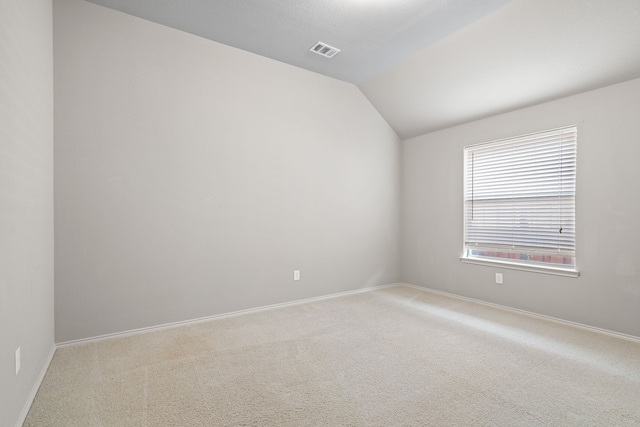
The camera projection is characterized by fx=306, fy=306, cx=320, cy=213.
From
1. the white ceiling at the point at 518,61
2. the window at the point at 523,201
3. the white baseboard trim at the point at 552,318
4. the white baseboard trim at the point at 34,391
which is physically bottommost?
the white baseboard trim at the point at 552,318

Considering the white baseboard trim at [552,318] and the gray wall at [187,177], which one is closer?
the gray wall at [187,177]

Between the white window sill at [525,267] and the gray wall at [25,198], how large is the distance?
4.21 metres

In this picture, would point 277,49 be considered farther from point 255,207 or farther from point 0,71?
point 0,71

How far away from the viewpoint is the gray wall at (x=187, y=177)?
8.41 ft

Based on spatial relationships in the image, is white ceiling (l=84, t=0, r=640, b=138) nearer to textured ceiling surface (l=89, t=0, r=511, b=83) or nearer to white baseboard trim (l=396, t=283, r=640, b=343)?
textured ceiling surface (l=89, t=0, r=511, b=83)

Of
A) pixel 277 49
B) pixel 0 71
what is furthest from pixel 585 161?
pixel 0 71

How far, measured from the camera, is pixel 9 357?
1.47m

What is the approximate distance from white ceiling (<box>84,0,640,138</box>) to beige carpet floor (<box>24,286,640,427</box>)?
8.03 feet

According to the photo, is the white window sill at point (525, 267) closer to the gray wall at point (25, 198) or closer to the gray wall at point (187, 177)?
the gray wall at point (187, 177)

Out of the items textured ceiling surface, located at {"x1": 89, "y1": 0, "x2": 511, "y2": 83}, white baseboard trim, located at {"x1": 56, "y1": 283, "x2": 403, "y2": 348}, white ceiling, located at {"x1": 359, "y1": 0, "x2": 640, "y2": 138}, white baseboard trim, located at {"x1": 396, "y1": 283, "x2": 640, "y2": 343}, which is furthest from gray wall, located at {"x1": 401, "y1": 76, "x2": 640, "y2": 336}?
white baseboard trim, located at {"x1": 56, "y1": 283, "x2": 403, "y2": 348}

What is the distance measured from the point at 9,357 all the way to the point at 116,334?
1.32 m

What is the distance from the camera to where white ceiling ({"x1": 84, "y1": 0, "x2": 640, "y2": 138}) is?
2525 mm

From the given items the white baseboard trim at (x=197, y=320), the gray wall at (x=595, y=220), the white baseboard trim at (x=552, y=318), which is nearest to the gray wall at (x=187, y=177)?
the white baseboard trim at (x=197, y=320)

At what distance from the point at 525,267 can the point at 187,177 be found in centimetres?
374
